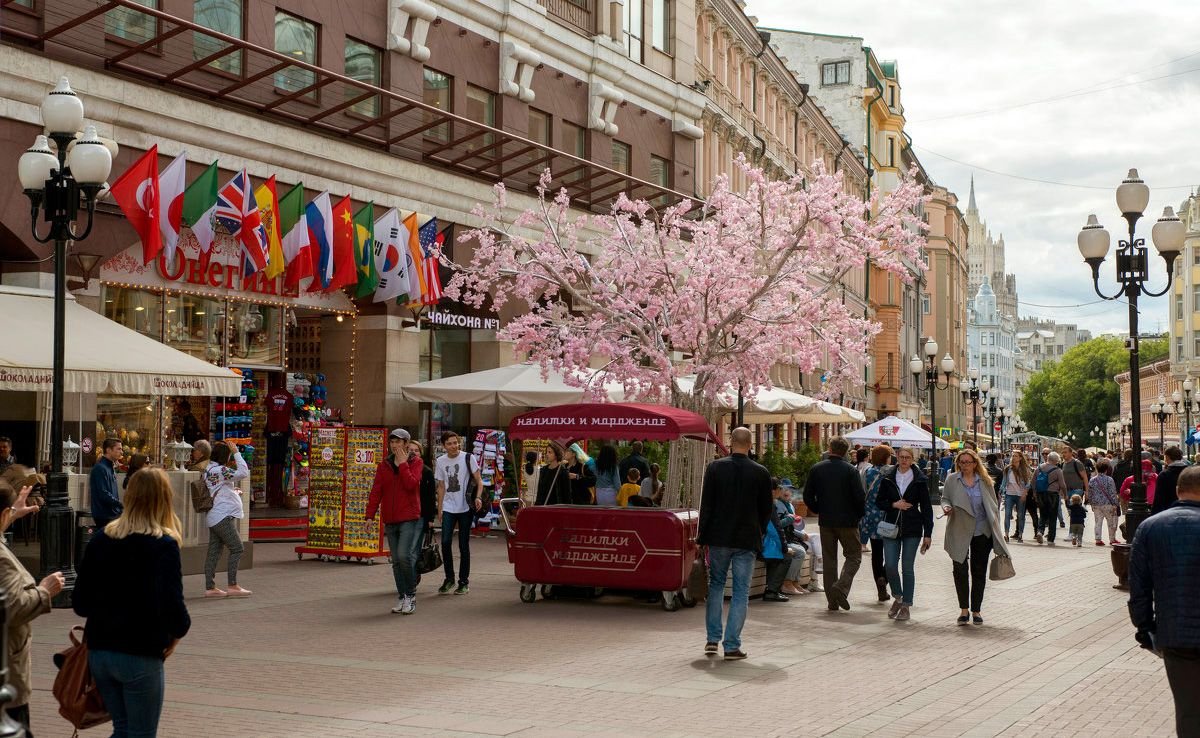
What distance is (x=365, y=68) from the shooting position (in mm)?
25547

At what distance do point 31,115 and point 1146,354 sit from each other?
15922 centimetres

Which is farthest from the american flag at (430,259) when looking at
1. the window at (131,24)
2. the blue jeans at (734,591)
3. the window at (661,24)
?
the blue jeans at (734,591)

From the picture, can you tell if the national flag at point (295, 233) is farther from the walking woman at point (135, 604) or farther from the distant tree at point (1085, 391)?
the distant tree at point (1085, 391)

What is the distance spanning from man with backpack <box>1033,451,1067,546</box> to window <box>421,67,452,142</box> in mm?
13419

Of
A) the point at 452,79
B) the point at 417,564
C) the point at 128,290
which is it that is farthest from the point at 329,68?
the point at 417,564

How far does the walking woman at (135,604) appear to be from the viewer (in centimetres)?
605

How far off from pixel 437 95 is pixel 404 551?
15.0 meters

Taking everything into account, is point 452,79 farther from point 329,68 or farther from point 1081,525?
point 1081,525

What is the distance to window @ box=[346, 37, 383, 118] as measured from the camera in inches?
992

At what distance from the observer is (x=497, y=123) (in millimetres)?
29031

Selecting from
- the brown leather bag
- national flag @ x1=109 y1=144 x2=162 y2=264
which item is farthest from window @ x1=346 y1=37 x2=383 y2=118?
the brown leather bag

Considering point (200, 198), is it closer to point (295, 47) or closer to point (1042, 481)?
point (295, 47)

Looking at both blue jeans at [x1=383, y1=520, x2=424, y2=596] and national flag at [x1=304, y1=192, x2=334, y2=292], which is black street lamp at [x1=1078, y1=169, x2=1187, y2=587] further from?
national flag at [x1=304, y1=192, x2=334, y2=292]

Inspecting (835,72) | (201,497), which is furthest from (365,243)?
(835,72)
